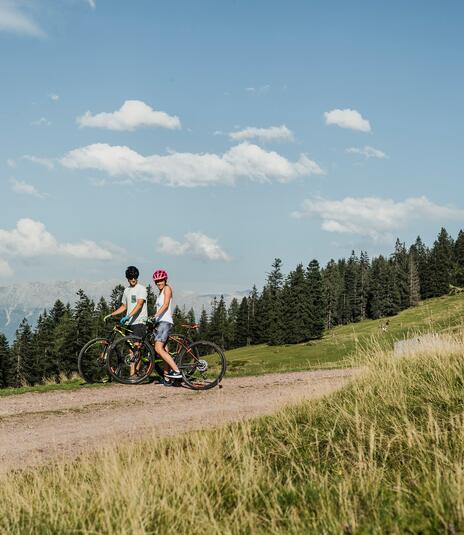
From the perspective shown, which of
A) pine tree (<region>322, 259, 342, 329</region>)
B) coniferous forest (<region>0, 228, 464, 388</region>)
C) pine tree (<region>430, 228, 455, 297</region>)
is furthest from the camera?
pine tree (<region>322, 259, 342, 329</region>)

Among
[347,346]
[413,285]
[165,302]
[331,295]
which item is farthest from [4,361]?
[413,285]

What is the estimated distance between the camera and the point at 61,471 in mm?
5176

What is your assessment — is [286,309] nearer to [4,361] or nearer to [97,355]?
[4,361]

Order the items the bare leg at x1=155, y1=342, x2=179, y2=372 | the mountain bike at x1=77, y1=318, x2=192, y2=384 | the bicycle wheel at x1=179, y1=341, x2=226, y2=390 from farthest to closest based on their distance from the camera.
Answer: the mountain bike at x1=77, y1=318, x2=192, y2=384 < the bicycle wheel at x1=179, y1=341, x2=226, y2=390 < the bare leg at x1=155, y1=342, x2=179, y2=372

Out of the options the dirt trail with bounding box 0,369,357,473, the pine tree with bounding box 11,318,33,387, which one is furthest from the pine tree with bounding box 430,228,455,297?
the dirt trail with bounding box 0,369,357,473

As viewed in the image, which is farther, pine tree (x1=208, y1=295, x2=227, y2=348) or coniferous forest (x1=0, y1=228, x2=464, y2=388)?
pine tree (x1=208, y1=295, x2=227, y2=348)

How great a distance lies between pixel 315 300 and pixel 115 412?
92.6m

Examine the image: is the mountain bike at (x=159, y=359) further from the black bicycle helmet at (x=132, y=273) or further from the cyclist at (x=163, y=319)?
the black bicycle helmet at (x=132, y=273)

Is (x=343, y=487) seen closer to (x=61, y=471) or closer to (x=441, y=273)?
(x=61, y=471)

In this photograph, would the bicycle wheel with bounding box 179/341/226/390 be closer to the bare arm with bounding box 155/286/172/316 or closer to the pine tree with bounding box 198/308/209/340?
the bare arm with bounding box 155/286/172/316

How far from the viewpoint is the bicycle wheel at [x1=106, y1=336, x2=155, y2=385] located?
12237 millimetres

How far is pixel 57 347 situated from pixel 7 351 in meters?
13.4

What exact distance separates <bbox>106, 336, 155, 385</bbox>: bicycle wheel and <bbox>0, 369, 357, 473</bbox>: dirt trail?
35 centimetres

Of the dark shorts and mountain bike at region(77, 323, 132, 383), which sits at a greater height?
the dark shorts
